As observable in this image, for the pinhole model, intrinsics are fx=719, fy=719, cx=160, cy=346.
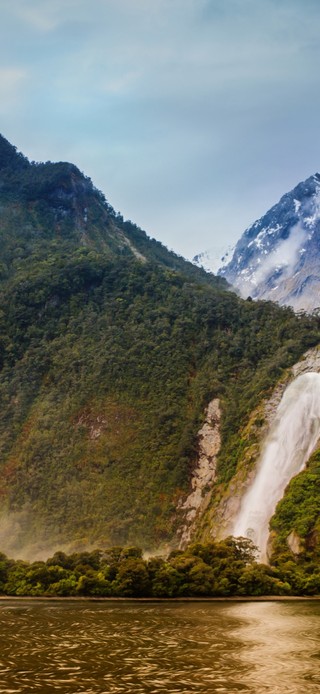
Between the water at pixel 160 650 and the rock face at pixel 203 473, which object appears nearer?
the water at pixel 160 650

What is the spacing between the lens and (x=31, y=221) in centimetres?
13700

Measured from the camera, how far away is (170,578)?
140ft

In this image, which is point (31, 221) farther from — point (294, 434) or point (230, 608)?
point (230, 608)

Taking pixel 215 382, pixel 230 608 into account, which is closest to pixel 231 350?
pixel 215 382

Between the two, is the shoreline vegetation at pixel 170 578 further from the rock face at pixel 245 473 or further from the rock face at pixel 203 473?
the rock face at pixel 203 473

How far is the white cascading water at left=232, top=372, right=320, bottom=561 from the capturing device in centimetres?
5797

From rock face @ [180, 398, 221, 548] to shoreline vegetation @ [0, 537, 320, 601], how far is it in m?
18.6

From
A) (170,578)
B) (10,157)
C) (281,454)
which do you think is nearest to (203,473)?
(281,454)

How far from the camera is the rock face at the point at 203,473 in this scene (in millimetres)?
66188

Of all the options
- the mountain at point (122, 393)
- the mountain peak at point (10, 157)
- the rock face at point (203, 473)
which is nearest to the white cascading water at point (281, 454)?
the mountain at point (122, 393)

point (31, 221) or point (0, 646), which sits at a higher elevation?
point (31, 221)

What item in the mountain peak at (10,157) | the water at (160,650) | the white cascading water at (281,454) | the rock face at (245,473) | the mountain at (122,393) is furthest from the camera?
the mountain peak at (10,157)

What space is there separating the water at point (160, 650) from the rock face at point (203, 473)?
95.9 ft

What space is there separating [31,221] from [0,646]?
118m
